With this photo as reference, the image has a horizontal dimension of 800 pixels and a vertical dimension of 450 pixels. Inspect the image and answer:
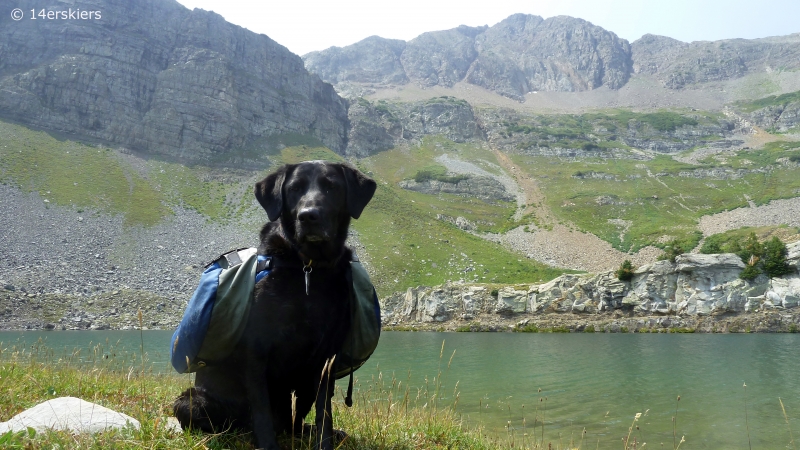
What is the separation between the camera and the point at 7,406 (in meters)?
4.26

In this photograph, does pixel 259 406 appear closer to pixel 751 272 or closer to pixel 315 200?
pixel 315 200

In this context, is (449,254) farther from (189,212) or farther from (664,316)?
(189,212)

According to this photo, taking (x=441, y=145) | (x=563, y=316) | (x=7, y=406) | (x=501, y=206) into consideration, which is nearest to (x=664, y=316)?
(x=563, y=316)

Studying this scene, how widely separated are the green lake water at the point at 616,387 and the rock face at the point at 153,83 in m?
96.4

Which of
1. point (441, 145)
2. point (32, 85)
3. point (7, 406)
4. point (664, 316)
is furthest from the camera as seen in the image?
point (441, 145)

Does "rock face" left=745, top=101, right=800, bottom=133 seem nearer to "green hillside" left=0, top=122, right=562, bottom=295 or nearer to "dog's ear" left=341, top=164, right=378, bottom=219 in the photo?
"green hillside" left=0, top=122, right=562, bottom=295

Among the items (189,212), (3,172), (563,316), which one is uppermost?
(3,172)

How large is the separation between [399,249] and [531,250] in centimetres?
2780

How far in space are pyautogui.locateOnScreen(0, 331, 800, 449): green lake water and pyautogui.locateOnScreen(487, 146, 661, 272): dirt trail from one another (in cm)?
5381

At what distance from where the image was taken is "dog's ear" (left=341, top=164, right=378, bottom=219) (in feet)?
11.8

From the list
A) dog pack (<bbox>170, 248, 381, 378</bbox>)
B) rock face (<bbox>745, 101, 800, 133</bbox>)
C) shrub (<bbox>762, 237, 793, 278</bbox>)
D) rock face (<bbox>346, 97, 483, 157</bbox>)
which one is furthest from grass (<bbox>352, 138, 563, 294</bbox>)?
rock face (<bbox>745, 101, 800, 133</bbox>)

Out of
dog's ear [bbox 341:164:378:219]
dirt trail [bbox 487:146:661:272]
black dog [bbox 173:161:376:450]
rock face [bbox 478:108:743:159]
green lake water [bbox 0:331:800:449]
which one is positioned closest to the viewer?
black dog [bbox 173:161:376:450]

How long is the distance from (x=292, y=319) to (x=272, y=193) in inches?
38.9

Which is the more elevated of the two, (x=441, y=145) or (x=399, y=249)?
(x=441, y=145)
